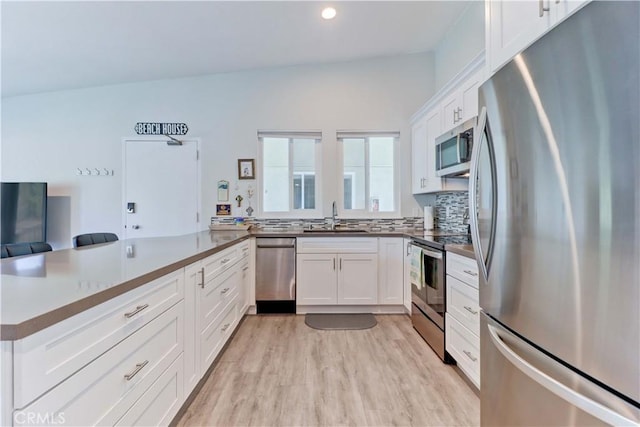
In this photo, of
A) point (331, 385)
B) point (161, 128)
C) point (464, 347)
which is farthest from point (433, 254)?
point (161, 128)

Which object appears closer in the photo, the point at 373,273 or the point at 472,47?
the point at 472,47

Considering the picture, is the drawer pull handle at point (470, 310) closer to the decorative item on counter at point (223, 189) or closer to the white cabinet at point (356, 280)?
the white cabinet at point (356, 280)

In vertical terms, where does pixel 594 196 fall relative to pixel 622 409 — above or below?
above

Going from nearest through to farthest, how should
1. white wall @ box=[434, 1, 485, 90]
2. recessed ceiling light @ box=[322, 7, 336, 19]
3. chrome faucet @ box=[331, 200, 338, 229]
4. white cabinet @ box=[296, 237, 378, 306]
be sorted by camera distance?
1. recessed ceiling light @ box=[322, 7, 336, 19]
2. white wall @ box=[434, 1, 485, 90]
3. white cabinet @ box=[296, 237, 378, 306]
4. chrome faucet @ box=[331, 200, 338, 229]

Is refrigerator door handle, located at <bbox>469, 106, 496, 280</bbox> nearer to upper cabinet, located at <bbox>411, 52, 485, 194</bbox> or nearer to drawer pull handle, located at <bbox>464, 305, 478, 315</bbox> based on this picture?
drawer pull handle, located at <bbox>464, 305, 478, 315</bbox>

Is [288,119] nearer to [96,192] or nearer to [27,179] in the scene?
[96,192]

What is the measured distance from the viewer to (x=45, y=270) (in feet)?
3.81

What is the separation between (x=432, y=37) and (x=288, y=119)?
1952mm

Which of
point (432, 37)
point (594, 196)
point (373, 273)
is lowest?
point (373, 273)

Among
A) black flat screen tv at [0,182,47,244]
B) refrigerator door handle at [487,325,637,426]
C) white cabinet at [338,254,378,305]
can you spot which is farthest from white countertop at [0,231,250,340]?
black flat screen tv at [0,182,47,244]

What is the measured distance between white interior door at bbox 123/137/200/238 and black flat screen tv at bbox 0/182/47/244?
0.90 m

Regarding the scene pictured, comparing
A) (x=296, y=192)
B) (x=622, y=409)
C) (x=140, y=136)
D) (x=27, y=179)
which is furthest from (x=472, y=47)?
(x=27, y=179)

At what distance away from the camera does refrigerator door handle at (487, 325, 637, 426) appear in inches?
27.3

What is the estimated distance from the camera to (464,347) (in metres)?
1.93
